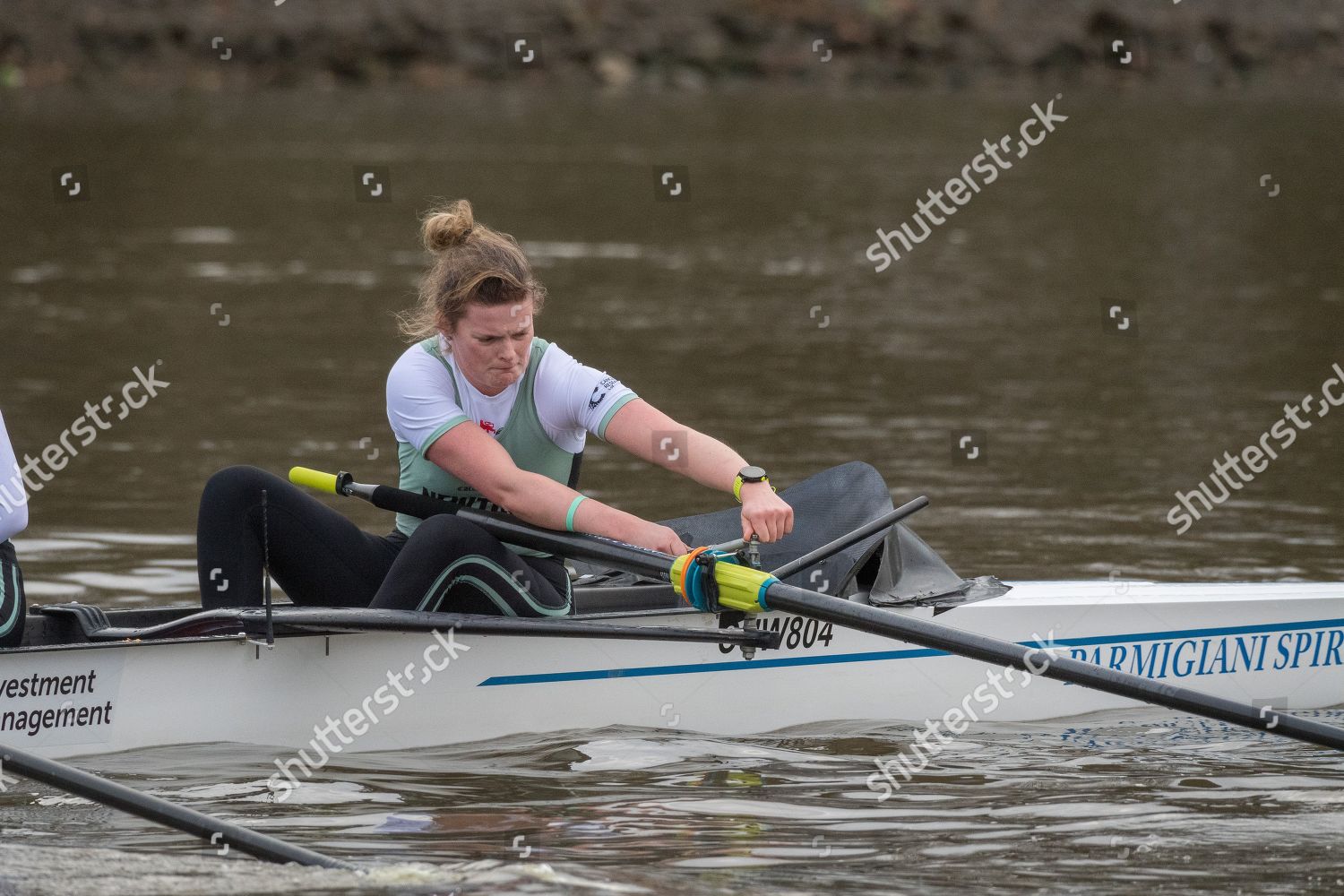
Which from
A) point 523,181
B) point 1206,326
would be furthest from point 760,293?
point 523,181

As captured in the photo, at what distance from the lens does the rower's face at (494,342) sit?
18.6 feet

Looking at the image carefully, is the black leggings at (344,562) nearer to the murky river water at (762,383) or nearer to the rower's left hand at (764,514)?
the murky river water at (762,383)

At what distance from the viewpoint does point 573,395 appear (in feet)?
19.4

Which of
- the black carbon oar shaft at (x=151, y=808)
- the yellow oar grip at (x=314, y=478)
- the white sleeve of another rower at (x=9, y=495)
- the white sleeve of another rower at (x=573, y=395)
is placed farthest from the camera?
the yellow oar grip at (x=314, y=478)

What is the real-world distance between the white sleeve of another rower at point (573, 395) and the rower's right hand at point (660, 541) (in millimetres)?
348

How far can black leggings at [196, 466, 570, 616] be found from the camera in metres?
5.76

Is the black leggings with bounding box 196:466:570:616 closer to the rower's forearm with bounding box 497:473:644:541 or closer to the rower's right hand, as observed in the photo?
the rower's forearm with bounding box 497:473:644:541

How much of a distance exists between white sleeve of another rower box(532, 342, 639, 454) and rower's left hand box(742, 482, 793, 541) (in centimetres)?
51

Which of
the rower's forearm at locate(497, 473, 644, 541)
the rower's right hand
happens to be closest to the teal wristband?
the rower's forearm at locate(497, 473, 644, 541)

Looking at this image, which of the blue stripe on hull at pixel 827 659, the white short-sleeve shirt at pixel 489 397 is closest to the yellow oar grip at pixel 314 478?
the white short-sleeve shirt at pixel 489 397

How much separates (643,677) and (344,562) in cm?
105

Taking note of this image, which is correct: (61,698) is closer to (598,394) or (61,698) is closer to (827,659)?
(598,394)

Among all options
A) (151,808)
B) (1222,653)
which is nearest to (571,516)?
(151,808)

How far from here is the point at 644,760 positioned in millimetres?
6012
